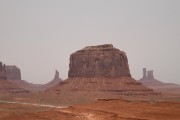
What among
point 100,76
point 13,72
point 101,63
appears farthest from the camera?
point 13,72

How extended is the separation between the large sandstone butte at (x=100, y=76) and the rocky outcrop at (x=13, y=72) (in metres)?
89.7

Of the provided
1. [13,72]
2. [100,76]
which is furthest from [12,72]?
[100,76]

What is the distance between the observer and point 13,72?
181375 millimetres

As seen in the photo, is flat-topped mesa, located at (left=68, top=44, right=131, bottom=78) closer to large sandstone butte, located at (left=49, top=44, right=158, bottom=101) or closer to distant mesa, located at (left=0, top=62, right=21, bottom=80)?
large sandstone butte, located at (left=49, top=44, right=158, bottom=101)

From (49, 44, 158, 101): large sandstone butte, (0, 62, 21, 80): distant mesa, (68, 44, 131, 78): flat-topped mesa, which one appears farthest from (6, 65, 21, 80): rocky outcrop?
(68, 44, 131, 78): flat-topped mesa

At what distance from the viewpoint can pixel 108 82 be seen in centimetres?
8731

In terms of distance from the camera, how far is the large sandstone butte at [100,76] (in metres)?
83.0

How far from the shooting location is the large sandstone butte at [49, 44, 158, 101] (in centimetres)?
8300

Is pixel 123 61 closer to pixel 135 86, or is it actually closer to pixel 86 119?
pixel 135 86

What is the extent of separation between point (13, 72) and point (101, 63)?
10054 centimetres

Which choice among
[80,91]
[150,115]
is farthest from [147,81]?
[150,115]

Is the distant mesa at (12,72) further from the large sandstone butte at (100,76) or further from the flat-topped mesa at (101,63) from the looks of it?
the flat-topped mesa at (101,63)

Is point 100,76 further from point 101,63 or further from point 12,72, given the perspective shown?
point 12,72

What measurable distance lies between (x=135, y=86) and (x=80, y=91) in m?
15.4
